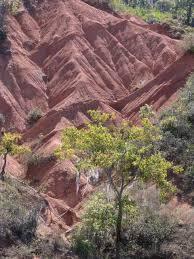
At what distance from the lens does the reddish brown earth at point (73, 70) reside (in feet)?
150

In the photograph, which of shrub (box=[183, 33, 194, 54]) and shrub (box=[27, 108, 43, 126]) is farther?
shrub (box=[183, 33, 194, 54])

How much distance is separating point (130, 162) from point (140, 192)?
4315 millimetres

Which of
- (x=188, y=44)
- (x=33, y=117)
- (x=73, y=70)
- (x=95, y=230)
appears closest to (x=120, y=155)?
(x=95, y=230)

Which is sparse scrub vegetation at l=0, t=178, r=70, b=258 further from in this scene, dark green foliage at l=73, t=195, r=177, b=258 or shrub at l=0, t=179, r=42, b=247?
dark green foliage at l=73, t=195, r=177, b=258

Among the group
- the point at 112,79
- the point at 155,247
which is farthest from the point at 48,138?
the point at 155,247

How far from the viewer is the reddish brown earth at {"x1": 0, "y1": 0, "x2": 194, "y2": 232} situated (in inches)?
1799

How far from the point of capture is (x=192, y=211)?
998 inches

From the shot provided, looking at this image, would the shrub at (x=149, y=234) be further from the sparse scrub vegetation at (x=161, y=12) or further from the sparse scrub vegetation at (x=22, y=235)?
the sparse scrub vegetation at (x=161, y=12)

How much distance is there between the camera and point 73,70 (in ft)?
171

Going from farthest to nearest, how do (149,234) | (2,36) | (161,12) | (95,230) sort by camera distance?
(161,12), (2,36), (149,234), (95,230)

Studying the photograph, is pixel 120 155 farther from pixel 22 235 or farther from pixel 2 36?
pixel 2 36

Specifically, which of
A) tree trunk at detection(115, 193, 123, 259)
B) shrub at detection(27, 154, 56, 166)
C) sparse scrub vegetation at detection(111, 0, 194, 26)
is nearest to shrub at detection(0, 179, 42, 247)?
tree trunk at detection(115, 193, 123, 259)

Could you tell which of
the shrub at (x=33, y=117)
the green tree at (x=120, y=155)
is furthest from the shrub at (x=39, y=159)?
the green tree at (x=120, y=155)

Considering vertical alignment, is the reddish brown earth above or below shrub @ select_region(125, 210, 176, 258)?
below
